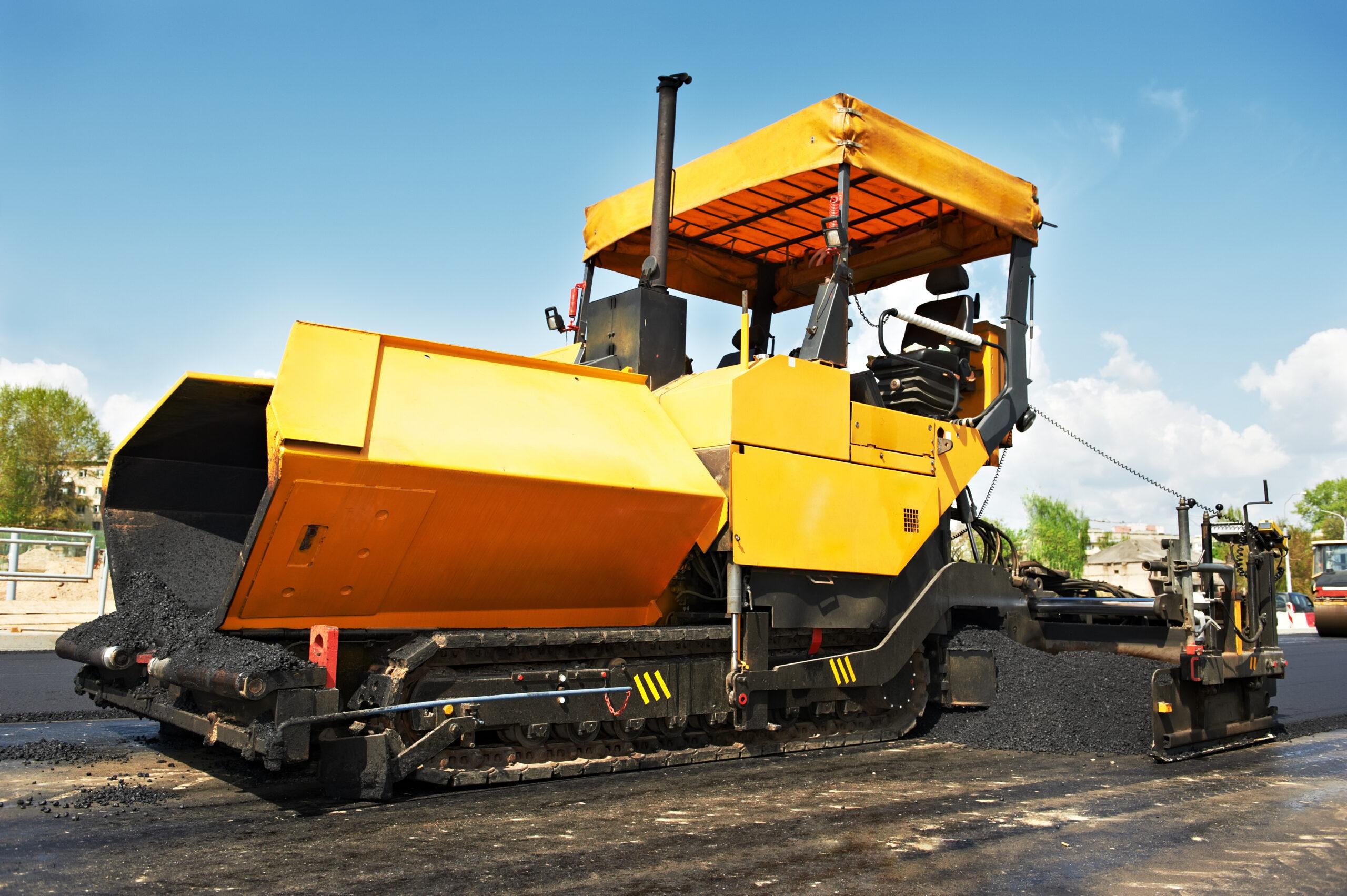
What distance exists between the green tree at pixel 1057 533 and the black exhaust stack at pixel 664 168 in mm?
58465

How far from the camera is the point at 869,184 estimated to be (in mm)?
7371

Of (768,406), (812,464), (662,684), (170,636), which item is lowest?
(662,684)

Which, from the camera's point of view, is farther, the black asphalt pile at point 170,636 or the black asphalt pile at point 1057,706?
the black asphalt pile at point 1057,706

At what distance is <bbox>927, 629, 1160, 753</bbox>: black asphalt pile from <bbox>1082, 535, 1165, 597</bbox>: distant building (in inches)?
1888

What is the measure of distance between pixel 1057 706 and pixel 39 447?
54.4m

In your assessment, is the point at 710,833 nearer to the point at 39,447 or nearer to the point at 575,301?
the point at 575,301

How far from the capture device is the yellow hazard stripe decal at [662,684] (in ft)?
18.5

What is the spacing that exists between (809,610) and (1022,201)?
3.54m

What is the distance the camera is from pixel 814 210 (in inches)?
310

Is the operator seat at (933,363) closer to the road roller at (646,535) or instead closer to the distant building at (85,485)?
the road roller at (646,535)

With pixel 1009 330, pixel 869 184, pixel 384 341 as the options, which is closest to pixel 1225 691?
pixel 1009 330

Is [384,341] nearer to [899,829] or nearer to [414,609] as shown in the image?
[414,609]

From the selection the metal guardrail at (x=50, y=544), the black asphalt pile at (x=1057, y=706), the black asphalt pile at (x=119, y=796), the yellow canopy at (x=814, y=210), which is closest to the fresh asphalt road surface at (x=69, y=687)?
the metal guardrail at (x=50, y=544)

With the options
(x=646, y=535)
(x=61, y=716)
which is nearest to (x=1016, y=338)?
(x=646, y=535)
